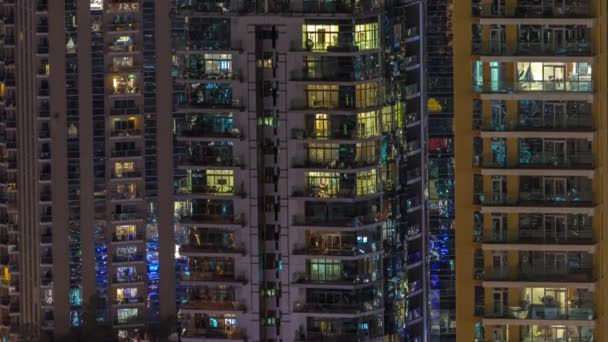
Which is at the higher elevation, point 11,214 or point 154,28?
point 154,28

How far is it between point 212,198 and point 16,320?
26005 mm

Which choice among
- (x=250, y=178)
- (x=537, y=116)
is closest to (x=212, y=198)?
(x=250, y=178)

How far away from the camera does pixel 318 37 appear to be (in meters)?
69.1

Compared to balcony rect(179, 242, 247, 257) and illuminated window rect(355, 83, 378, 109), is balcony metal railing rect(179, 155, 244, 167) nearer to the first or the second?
balcony rect(179, 242, 247, 257)

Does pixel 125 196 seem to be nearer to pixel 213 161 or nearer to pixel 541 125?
pixel 213 161

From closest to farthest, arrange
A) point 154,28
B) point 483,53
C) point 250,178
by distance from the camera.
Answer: point 483,53 → point 250,178 → point 154,28

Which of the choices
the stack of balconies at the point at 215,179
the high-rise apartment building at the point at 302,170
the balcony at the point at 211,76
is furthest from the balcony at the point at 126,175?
the balcony at the point at 211,76

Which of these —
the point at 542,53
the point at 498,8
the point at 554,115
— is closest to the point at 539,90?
the point at 554,115

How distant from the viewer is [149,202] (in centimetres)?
9194

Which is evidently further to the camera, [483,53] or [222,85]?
[222,85]

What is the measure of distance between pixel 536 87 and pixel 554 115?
22.8 inches

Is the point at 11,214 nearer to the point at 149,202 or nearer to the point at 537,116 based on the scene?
the point at 149,202

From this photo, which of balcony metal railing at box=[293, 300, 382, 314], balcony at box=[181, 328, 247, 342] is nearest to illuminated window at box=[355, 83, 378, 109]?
balcony metal railing at box=[293, 300, 382, 314]

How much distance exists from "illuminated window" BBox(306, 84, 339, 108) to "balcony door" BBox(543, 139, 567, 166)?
2034 centimetres
